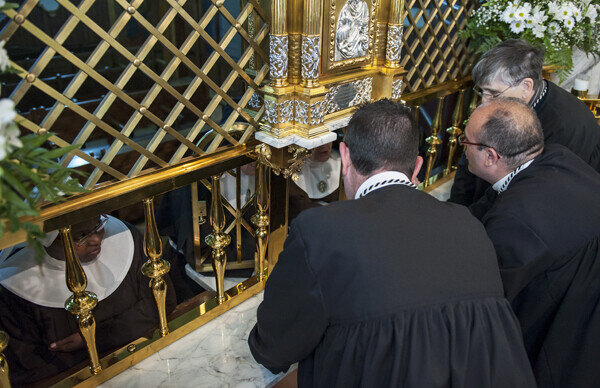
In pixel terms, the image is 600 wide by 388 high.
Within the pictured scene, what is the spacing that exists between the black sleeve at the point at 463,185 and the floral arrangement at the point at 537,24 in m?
0.76

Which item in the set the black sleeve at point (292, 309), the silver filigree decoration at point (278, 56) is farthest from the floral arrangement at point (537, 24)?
the black sleeve at point (292, 309)

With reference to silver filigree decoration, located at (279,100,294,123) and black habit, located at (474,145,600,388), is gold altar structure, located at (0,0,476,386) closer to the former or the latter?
silver filigree decoration, located at (279,100,294,123)

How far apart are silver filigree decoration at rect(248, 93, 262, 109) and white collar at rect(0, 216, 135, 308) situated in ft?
3.14

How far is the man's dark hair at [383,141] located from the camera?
157cm

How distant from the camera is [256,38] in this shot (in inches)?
75.3

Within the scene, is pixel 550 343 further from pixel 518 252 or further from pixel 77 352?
pixel 77 352

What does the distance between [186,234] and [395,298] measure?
1.84 metres

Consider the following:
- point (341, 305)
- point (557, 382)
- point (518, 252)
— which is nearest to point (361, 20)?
point (518, 252)

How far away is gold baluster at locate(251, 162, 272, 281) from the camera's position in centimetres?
225

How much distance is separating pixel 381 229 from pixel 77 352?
1691 millimetres

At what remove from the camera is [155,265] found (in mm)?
2020

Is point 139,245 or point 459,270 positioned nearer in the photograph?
point 459,270

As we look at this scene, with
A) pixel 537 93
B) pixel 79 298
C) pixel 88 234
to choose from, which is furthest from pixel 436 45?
pixel 79 298

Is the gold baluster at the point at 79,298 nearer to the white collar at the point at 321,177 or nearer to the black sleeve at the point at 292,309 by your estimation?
the black sleeve at the point at 292,309
